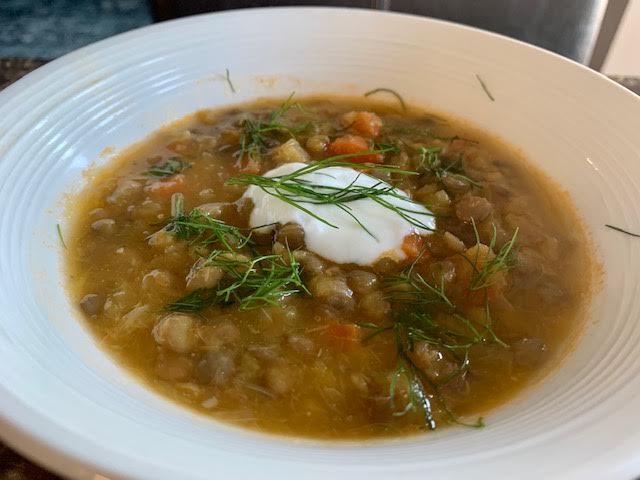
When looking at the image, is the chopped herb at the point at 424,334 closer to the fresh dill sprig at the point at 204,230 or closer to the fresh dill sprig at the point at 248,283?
the fresh dill sprig at the point at 248,283

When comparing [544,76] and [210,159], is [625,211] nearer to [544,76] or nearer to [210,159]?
[544,76]

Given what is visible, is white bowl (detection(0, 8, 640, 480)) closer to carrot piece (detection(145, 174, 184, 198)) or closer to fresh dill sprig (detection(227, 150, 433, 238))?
carrot piece (detection(145, 174, 184, 198))

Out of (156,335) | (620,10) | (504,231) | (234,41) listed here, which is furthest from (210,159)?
(620,10)

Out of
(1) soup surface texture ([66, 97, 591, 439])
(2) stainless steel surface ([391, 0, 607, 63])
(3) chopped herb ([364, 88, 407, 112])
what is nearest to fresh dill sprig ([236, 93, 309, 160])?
(1) soup surface texture ([66, 97, 591, 439])

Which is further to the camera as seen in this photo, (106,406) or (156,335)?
(156,335)

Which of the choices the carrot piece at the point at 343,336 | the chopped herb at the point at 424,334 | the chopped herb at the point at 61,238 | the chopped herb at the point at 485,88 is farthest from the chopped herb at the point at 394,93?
the chopped herb at the point at 61,238
